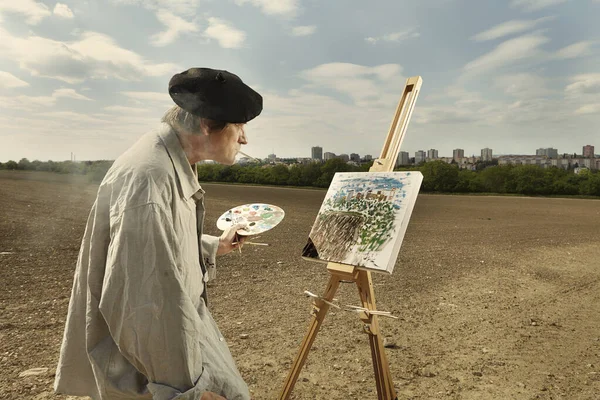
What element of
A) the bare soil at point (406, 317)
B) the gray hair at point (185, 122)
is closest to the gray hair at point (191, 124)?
the gray hair at point (185, 122)

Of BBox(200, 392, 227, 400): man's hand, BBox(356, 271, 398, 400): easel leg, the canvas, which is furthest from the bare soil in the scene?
BBox(200, 392, 227, 400): man's hand

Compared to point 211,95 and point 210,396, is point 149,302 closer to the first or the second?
point 210,396

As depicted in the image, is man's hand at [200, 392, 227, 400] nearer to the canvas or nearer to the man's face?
the man's face

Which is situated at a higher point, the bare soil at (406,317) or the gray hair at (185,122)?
the gray hair at (185,122)

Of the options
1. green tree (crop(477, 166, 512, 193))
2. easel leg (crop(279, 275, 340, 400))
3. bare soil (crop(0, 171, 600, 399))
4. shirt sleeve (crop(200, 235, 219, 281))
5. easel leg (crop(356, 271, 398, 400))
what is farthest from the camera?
green tree (crop(477, 166, 512, 193))

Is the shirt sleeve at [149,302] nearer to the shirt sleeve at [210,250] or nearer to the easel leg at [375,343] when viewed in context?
the shirt sleeve at [210,250]

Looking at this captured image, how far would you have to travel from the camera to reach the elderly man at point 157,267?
126 cm

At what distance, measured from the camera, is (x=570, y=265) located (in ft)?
24.2

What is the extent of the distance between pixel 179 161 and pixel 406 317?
3.88 meters

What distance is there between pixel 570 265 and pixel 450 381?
505 cm

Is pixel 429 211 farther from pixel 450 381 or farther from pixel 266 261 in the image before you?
pixel 450 381

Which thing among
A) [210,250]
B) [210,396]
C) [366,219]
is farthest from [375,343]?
[210,396]

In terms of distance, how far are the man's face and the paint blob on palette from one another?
72 centimetres

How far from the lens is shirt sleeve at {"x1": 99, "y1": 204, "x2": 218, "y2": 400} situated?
125 centimetres
